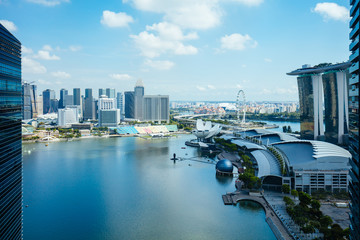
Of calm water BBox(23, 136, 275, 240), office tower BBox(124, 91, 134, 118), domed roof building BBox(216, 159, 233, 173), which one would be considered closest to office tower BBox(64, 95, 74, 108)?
office tower BBox(124, 91, 134, 118)

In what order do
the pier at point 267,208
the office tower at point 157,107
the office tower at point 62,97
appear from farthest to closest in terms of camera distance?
the office tower at point 62,97
the office tower at point 157,107
the pier at point 267,208

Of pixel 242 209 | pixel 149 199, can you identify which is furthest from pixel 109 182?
pixel 242 209

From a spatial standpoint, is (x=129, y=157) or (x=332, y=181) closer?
(x=332, y=181)

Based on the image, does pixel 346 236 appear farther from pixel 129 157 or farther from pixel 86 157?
pixel 86 157

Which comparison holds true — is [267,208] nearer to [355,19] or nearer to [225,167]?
[225,167]

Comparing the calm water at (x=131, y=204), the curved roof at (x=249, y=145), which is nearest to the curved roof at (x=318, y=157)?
the calm water at (x=131, y=204)

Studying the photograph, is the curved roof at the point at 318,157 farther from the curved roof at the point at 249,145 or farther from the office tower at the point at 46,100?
the office tower at the point at 46,100
